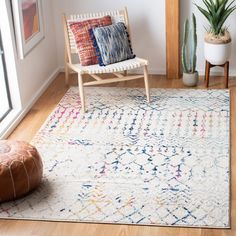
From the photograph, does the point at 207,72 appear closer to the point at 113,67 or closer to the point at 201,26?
the point at 201,26

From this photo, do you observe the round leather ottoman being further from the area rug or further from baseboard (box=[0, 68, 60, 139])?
baseboard (box=[0, 68, 60, 139])

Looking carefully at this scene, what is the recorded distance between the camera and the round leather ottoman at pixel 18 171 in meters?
2.89

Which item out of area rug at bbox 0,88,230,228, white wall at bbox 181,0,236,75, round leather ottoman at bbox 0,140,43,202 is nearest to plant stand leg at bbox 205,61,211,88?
area rug at bbox 0,88,230,228

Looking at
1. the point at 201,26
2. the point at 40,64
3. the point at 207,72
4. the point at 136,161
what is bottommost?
the point at 136,161

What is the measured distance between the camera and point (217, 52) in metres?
4.41

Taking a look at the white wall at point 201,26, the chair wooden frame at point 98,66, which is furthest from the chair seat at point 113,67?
the white wall at point 201,26

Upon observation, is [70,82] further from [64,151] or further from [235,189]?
[235,189]

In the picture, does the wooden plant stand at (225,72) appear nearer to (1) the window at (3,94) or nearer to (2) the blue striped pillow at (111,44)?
(2) the blue striped pillow at (111,44)

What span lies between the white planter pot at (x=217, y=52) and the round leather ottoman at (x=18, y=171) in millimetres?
2013

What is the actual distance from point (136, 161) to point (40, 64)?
5.48 ft

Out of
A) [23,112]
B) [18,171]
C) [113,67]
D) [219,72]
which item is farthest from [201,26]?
[18,171]

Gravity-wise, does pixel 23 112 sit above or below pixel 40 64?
below

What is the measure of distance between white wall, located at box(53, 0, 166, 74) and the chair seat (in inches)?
25.6

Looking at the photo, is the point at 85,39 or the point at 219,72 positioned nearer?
the point at 85,39
